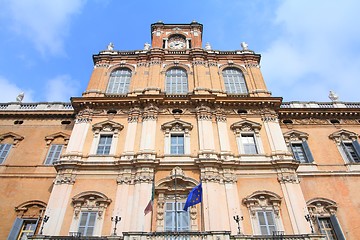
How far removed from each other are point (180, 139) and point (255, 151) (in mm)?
4682

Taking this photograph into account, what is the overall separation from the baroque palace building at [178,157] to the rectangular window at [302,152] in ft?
0.24

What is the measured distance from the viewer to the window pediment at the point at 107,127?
20.2m

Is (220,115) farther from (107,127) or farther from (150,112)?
(107,127)

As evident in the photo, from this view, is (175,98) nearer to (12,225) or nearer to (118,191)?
(118,191)

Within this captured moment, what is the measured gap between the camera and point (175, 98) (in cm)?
2150

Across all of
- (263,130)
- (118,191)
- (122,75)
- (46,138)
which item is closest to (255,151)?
(263,130)

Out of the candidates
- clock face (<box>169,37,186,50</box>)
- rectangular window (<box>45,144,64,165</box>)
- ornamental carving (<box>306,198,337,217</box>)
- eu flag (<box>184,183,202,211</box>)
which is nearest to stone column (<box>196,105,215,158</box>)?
eu flag (<box>184,183,202,211</box>)

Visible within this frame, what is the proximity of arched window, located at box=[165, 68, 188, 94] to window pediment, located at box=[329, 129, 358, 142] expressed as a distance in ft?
35.2

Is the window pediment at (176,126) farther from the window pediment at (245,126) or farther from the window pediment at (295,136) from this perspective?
the window pediment at (295,136)

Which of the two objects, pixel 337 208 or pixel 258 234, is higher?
pixel 337 208

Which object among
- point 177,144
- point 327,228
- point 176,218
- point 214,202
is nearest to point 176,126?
point 177,144

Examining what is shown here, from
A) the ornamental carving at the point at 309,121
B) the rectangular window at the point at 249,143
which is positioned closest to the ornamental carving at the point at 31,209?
the rectangular window at the point at 249,143

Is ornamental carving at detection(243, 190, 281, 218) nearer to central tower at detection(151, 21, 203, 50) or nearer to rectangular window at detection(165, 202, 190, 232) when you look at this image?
rectangular window at detection(165, 202, 190, 232)

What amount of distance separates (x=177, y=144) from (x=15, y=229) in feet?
32.4
